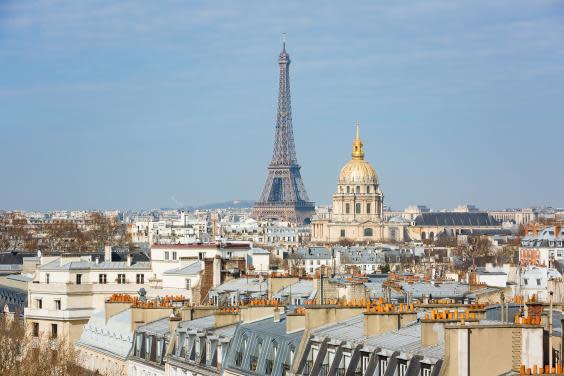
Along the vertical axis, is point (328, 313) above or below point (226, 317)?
above

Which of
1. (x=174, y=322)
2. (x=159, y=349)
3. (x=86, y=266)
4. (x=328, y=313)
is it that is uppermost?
(x=86, y=266)

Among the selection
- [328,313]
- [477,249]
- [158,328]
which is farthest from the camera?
[477,249]

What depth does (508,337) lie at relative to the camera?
20719mm

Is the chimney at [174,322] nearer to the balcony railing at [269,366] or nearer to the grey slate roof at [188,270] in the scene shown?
the balcony railing at [269,366]

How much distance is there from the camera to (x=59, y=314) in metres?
50.8

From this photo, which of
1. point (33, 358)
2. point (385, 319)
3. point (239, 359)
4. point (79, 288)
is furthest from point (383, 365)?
point (79, 288)

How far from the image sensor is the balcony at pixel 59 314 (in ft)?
166

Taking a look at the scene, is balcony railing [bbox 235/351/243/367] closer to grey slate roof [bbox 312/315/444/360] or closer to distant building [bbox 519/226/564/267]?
grey slate roof [bbox 312/315/444/360]

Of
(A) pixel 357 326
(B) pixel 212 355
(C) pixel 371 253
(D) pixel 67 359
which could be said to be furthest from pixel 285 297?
(C) pixel 371 253

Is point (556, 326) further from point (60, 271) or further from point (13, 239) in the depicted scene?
point (13, 239)

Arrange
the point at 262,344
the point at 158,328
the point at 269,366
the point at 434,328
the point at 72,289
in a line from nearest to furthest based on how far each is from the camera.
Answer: the point at 434,328
the point at 269,366
the point at 262,344
the point at 158,328
the point at 72,289

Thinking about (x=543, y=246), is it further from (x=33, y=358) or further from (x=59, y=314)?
(x=33, y=358)

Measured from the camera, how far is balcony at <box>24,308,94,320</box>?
166ft

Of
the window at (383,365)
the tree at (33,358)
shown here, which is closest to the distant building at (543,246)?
the tree at (33,358)
